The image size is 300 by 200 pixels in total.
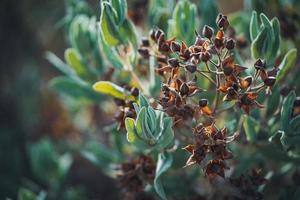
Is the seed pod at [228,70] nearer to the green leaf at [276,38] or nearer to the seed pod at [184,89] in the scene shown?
the seed pod at [184,89]

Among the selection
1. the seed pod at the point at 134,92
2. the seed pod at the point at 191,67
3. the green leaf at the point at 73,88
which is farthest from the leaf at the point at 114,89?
the green leaf at the point at 73,88

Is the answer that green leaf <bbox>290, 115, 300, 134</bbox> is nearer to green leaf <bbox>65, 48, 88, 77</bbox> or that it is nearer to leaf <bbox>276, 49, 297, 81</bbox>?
leaf <bbox>276, 49, 297, 81</bbox>

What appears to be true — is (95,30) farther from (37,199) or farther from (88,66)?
(37,199)

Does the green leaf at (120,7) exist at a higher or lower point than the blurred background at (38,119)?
higher

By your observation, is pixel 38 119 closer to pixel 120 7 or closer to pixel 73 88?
pixel 73 88

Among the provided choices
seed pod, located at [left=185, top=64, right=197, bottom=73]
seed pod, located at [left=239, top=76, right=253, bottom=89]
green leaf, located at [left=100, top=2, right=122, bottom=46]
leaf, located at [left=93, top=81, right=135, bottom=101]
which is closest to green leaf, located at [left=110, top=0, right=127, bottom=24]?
green leaf, located at [left=100, top=2, right=122, bottom=46]
